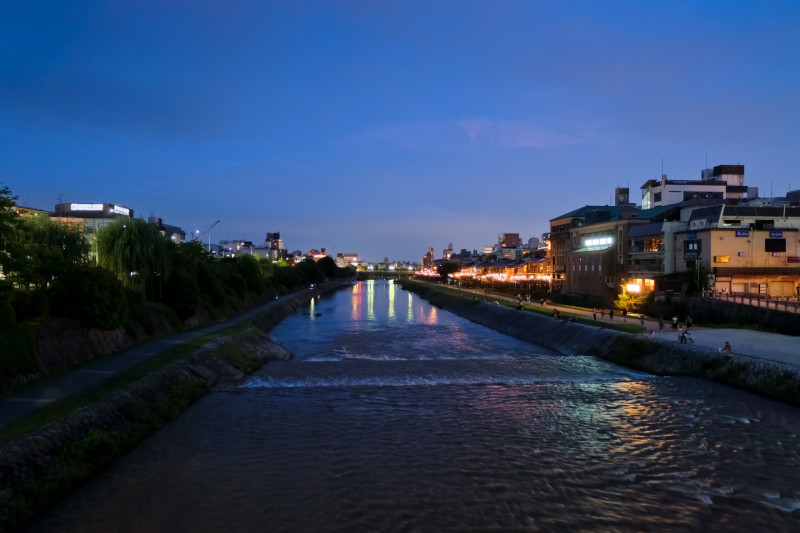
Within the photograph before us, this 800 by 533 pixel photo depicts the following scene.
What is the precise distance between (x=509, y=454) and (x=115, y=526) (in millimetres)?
11954

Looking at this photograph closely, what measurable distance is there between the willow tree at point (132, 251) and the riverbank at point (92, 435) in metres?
13.6

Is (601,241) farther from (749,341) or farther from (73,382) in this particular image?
(73,382)

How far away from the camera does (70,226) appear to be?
38.7 m

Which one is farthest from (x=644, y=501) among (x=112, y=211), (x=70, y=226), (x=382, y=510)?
(x=112, y=211)

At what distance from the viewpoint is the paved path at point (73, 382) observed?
1653cm

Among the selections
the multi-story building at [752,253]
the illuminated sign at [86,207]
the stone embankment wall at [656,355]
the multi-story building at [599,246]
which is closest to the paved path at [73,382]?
the stone embankment wall at [656,355]

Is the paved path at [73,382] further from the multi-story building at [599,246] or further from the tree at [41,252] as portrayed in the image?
the multi-story building at [599,246]

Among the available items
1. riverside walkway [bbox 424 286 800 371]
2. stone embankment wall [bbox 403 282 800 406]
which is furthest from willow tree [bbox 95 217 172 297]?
riverside walkway [bbox 424 286 800 371]

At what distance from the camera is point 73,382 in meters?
20.5

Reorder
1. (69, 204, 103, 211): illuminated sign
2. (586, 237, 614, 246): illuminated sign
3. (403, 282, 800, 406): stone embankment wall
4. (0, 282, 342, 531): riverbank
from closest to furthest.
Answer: (0, 282, 342, 531): riverbank → (403, 282, 800, 406): stone embankment wall → (586, 237, 614, 246): illuminated sign → (69, 204, 103, 211): illuminated sign

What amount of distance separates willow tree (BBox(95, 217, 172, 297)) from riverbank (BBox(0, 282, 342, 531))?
534 inches

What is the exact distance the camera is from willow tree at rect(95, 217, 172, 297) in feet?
127

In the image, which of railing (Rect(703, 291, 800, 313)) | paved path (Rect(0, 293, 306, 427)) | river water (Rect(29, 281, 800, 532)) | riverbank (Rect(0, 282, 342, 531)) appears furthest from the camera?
railing (Rect(703, 291, 800, 313))

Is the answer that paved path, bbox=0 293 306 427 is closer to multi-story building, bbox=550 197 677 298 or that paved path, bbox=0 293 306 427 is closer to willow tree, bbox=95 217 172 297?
willow tree, bbox=95 217 172 297
